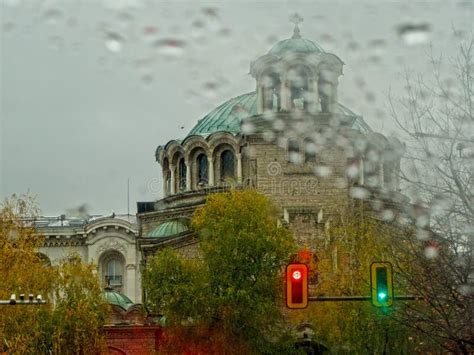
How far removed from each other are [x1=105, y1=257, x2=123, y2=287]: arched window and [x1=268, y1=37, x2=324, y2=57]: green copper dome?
19237 mm

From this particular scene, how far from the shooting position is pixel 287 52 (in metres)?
59.2

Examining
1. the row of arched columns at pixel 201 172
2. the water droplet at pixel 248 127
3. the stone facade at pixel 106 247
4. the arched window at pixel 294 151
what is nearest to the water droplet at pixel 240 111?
the row of arched columns at pixel 201 172

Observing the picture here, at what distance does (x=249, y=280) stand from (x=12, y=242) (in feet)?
33.3

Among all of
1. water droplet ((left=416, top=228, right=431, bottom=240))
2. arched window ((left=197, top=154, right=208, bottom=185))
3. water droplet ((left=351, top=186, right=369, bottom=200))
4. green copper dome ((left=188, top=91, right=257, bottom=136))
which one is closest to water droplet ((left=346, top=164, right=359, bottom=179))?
water droplet ((left=351, top=186, right=369, bottom=200))

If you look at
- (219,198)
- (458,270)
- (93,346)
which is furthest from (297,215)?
(458,270)

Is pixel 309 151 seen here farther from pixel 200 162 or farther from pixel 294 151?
pixel 200 162

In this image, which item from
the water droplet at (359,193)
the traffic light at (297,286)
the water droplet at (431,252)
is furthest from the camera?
the water droplet at (359,193)

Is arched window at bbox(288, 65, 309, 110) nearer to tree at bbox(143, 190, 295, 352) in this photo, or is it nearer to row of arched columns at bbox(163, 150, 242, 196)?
row of arched columns at bbox(163, 150, 242, 196)

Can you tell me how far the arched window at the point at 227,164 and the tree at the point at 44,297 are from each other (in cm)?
1608

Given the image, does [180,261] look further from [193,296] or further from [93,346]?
[93,346]

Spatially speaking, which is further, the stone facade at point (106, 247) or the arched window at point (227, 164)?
the stone facade at point (106, 247)

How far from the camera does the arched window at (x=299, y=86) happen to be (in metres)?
59.1

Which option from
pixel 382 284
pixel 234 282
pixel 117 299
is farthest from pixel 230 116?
pixel 382 284

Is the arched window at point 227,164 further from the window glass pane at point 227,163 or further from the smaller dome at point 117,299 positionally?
the smaller dome at point 117,299
